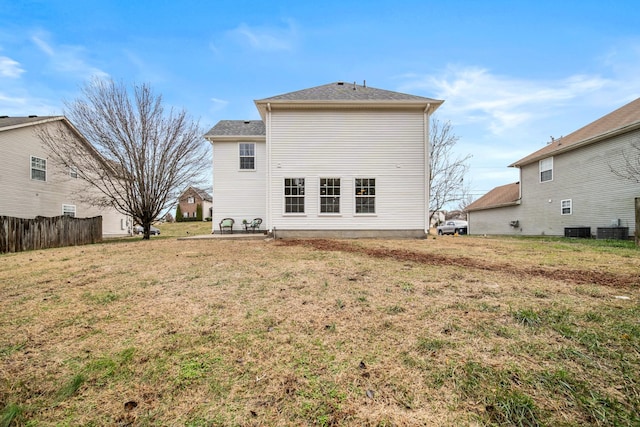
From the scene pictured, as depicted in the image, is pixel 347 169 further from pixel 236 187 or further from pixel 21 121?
pixel 21 121

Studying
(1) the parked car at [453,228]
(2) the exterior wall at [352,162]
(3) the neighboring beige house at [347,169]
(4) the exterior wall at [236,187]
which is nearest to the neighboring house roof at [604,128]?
(3) the neighboring beige house at [347,169]

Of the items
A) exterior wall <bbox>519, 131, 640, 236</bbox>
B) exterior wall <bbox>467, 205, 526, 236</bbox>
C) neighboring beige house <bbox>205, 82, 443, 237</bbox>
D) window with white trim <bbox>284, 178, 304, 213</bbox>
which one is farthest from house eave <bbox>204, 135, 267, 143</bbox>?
exterior wall <bbox>467, 205, 526, 236</bbox>

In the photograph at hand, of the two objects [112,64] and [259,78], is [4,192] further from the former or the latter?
[259,78]

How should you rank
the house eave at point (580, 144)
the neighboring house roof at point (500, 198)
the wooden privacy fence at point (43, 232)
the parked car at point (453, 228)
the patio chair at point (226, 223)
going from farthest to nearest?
the parked car at point (453, 228), the neighboring house roof at point (500, 198), the patio chair at point (226, 223), the house eave at point (580, 144), the wooden privacy fence at point (43, 232)

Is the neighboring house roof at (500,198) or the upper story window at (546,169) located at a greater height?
the upper story window at (546,169)

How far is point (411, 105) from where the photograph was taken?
1172 cm

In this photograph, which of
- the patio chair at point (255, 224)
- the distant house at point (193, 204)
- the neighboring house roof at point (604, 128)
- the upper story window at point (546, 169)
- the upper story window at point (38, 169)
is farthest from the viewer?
the distant house at point (193, 204)

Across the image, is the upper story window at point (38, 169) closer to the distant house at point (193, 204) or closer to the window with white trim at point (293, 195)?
the window with white trim at point (293, 195)

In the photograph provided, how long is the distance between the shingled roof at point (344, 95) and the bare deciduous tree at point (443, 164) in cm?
1196

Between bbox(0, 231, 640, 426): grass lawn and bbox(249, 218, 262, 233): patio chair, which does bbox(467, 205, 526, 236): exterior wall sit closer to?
bbox(249, 218, 262, 233): patio chair

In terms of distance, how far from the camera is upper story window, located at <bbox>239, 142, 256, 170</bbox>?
14.8 m

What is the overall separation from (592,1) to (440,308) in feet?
41.8

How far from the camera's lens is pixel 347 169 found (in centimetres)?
1195

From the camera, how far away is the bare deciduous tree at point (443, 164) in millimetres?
22828
